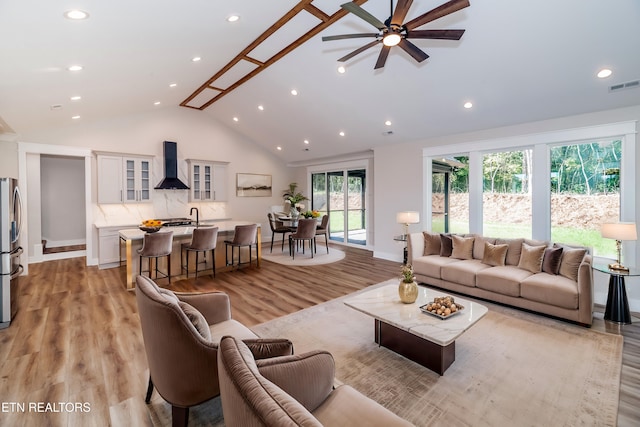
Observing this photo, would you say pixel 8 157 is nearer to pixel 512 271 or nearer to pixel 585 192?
pixel 512 271

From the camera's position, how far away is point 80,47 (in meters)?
2.96

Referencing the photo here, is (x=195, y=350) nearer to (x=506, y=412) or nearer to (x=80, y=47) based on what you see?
(x=506, y=412)

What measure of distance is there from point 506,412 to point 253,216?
8129 millimetres

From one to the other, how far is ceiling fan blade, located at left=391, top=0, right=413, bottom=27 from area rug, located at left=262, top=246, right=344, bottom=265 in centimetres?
479

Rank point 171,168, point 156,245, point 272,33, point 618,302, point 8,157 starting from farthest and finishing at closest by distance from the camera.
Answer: point 171,168
point 8,157
point 156,245
point 272,33
point 618,302

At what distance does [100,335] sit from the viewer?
3076 mm

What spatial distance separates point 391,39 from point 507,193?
3.78 metres

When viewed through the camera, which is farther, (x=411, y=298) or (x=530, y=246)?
(x=530, y=246)

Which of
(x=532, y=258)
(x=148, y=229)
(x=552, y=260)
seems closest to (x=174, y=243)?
(x=148, y=229)

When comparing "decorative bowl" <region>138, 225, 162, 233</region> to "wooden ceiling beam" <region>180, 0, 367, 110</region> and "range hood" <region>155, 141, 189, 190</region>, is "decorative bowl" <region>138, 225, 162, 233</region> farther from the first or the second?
"wooden ceiling beam" <region>180, 0, 367, 110</region>

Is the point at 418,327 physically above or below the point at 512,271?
below

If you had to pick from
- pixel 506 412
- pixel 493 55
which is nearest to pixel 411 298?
pixel 506 412

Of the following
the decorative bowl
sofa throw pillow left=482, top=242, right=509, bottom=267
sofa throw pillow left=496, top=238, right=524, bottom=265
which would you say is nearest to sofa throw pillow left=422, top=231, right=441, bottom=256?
sofa throw pillow left=482, top=242, right=509, bottom=267

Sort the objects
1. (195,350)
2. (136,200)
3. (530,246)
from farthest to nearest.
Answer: (136,200), (530,246), (195,350)
